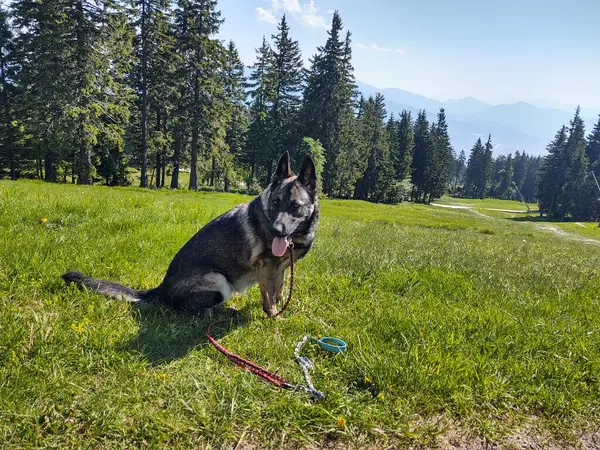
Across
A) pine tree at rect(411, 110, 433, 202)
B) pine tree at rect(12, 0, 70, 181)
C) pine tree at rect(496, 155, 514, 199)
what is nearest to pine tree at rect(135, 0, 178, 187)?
pine tree at rect(12, 0, 70, 181)

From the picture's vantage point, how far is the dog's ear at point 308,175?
4508 mm

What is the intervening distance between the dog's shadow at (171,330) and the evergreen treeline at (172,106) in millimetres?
27397

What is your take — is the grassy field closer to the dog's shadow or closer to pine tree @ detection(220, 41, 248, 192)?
the dog's shadow

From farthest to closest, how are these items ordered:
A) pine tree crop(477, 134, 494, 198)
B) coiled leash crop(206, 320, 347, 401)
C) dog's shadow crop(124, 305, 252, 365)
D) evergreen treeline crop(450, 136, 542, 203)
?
evergreen treeline crop(450, 136, 542, 203), pine tree crop(477, 134, 494, 198), dog's shadow crop(124, 305, 252, 365), coiled leash crop(206, 320, 347, 401)

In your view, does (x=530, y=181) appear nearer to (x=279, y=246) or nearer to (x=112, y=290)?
(x=279, y=246)

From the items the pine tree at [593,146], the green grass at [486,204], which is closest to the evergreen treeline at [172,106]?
the pine tree at [593,146]

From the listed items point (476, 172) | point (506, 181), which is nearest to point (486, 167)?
point (476, 172)

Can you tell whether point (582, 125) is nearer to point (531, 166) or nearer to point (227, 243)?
point (531, 166)

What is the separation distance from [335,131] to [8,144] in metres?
41.6

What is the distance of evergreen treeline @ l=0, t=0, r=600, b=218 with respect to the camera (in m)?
26.0

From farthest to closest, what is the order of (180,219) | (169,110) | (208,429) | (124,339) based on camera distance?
1. (169,110)
2. (180,219)
3. (124,339)
4. (208,429)

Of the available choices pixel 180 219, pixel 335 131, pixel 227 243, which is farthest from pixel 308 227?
pixel 335 131

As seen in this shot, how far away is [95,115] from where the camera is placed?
26.9 m

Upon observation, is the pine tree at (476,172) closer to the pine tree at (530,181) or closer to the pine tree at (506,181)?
the pine tree at (506,181)
